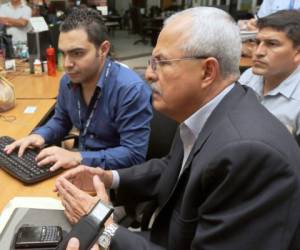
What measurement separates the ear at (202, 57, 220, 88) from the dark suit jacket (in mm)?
65

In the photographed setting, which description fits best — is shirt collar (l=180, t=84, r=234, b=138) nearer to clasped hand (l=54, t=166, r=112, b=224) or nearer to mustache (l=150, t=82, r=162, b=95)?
mustache (l=150, t=82, r=162, b=95)

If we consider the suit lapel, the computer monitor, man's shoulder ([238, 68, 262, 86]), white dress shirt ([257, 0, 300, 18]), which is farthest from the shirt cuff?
white dress shirt ([257, 0, 300, 18])

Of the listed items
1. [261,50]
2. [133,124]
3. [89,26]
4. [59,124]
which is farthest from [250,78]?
[59,124]

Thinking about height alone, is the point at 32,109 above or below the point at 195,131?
below

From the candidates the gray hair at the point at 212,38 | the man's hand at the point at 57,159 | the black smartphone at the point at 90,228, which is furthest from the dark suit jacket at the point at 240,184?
the man's hand at the point at 57,159

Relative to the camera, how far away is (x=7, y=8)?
4555 millimetres

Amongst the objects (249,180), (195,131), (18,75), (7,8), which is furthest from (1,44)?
(249,180)

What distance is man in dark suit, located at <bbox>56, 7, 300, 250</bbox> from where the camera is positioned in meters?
0.84

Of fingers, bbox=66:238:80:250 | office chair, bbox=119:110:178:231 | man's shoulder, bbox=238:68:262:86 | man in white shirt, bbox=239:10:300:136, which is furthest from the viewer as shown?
man's shoulder, bbox=238:68:262:86

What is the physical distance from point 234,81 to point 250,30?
7.41 ft

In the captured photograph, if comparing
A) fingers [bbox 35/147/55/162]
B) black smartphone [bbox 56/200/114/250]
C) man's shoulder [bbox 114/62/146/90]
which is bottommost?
fingers [bbox 35/147/55/162]

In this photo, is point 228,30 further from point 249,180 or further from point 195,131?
point 249,180

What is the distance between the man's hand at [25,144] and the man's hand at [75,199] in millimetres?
428

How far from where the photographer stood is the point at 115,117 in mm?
1795
